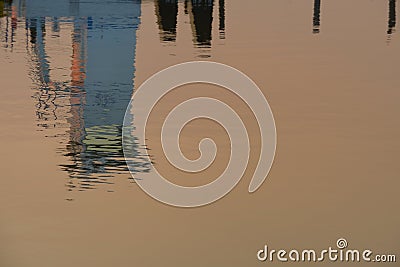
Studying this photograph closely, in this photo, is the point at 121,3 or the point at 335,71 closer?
the point at 335,71

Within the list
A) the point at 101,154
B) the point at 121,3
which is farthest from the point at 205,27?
the point at 101,154

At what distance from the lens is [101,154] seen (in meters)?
11.2

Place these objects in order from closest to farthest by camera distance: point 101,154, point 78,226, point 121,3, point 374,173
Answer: point 78,226 → point 374,173 → point 101,154 → point 121,3

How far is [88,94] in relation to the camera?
584 inches

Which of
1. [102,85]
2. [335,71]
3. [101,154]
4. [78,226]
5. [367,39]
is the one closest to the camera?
[78,226]

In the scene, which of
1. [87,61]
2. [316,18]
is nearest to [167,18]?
[316,18]

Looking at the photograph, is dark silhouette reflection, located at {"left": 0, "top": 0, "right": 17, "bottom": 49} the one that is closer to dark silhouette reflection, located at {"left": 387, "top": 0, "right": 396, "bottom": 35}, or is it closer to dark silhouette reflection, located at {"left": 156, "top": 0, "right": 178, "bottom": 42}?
dark silhouette reflection, located at {"left": 156, "top": 0, "right": 178, "bottom": 42}

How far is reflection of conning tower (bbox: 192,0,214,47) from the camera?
71.2 ft

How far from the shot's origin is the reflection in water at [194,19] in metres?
22.1

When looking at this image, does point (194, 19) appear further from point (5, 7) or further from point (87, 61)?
point (87, 61)

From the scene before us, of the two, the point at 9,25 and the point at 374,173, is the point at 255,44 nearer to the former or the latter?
the point at 9,25

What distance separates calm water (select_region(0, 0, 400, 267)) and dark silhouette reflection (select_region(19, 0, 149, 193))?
3 cm

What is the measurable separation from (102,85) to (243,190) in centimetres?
609

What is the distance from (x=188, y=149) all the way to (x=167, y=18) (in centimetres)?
1548
